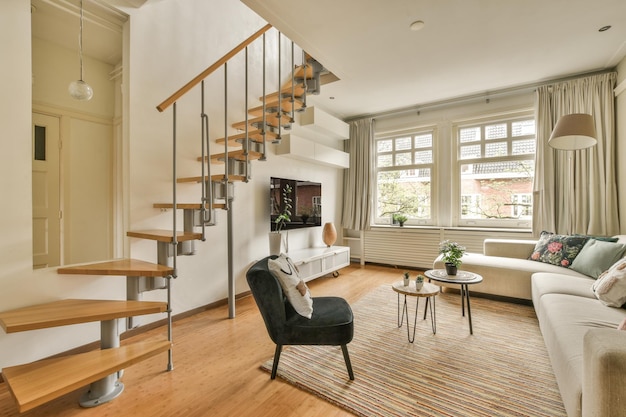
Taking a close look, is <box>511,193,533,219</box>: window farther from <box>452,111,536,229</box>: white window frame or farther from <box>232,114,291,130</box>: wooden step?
<box>232,114,291,130</box>: wooden step

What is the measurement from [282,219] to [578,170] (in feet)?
12.8

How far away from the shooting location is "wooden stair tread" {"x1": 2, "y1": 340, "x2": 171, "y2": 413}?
137cm

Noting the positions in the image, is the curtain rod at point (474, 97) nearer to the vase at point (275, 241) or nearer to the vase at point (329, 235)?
the vase at point (329, 235)

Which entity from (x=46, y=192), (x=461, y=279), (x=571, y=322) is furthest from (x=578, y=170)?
(x=46, y=192)

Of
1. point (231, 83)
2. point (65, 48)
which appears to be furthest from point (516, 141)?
point (65, 48)

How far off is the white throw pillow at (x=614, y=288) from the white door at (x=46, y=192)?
195 inches

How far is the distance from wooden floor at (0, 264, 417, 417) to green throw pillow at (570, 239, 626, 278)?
282cm

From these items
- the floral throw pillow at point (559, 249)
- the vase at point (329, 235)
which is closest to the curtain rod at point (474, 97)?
the floral throw pillow at point (559, 249)

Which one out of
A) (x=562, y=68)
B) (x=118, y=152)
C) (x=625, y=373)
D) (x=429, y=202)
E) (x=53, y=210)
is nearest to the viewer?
(x=625, y=373)

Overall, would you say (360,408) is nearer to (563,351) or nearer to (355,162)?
(563,351)

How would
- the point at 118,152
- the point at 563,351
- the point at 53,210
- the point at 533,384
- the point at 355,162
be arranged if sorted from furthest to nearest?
the point at 355,162
the point at 118,152
the point at 53,210
the point at 533,384
the point at 563,351

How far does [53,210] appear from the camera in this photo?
3.13 m

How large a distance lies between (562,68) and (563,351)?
12.3 feet

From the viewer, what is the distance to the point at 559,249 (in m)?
3.26
